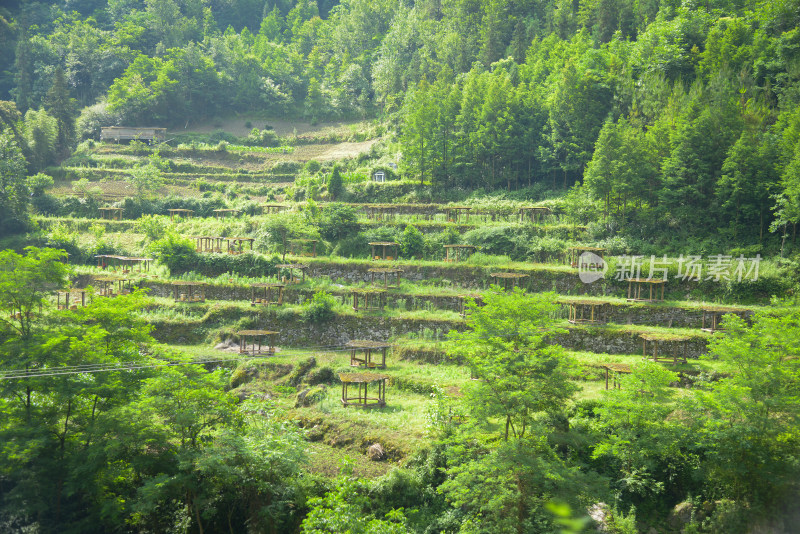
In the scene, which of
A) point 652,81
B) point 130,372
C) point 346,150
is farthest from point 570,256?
point 346,150

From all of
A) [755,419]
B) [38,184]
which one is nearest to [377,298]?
[755,419]

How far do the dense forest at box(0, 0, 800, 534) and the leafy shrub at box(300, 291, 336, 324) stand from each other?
109mm

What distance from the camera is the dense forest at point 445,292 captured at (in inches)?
627

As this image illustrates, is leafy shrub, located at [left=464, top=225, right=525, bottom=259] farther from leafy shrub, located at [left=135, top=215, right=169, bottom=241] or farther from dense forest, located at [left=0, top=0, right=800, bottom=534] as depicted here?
leafy shrub, located at [left=135, top=215, right=169, bottom=241]

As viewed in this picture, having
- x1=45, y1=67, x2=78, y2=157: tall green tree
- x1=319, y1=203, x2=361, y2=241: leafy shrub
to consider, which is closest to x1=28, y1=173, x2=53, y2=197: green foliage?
x1=45, y1=67, x2=78, y2=157: tall green tree

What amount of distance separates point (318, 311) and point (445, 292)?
6.02 metres

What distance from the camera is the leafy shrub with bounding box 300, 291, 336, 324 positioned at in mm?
27688

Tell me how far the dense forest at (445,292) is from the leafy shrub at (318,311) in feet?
0.36

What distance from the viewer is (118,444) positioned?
16.3 metres

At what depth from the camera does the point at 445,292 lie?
28.7m

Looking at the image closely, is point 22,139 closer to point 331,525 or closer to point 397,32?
point 397,32

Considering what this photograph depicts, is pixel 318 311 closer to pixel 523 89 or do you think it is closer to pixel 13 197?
pixel 523 89

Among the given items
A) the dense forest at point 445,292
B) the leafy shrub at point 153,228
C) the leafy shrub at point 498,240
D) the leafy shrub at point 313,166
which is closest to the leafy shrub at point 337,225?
the dense forest at point 445,292

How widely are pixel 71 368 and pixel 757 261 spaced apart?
2654 cm
